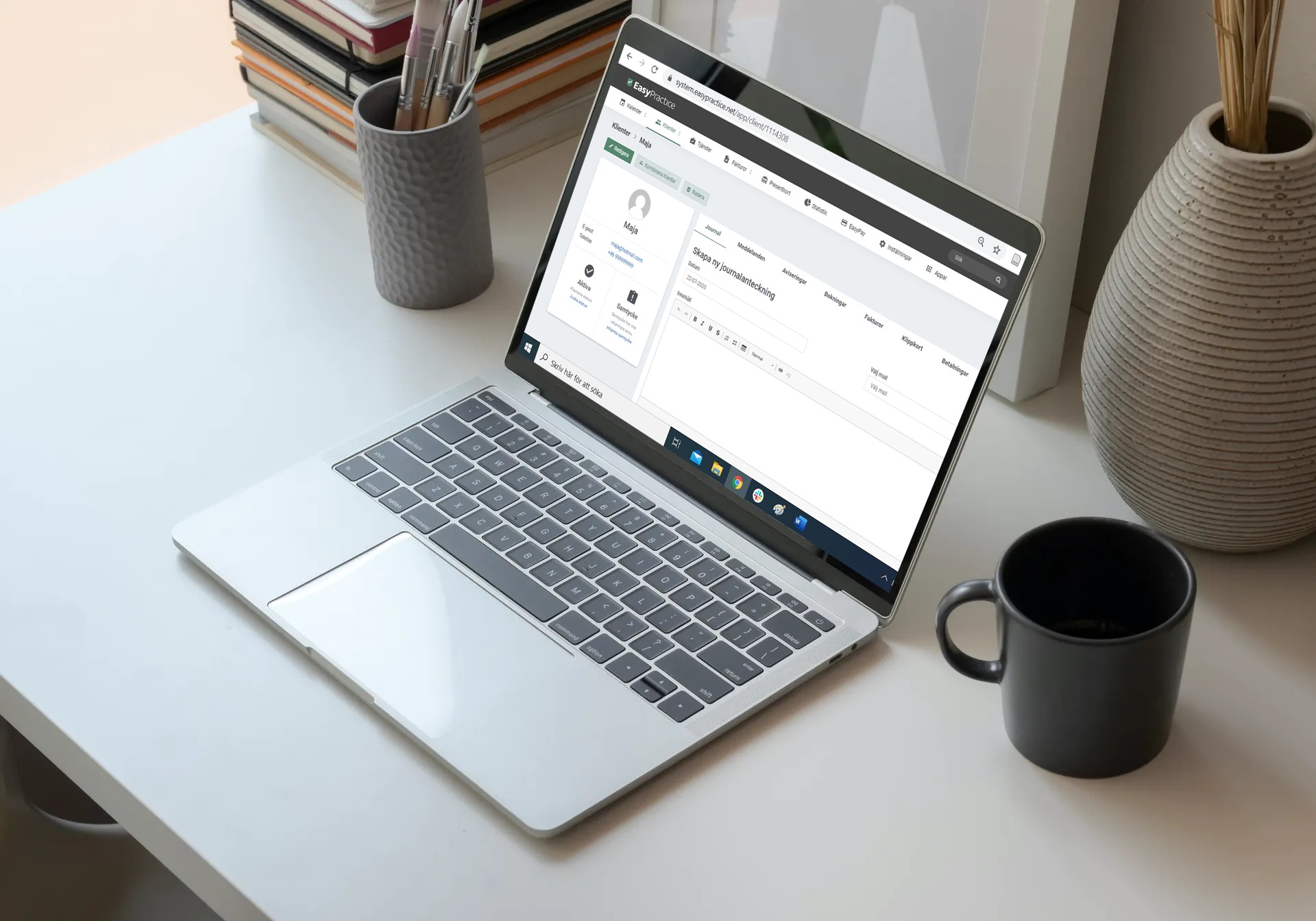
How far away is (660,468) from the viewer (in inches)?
34.8

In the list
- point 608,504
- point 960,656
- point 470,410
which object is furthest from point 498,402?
point 960,656

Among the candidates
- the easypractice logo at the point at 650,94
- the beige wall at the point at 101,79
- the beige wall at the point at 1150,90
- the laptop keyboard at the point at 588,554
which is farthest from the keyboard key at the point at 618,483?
the beige wall at the point at 101,79

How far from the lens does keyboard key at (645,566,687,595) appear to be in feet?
2.68

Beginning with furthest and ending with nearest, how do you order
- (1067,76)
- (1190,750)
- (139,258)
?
(139,258) → (1067,76) → (1190,750)

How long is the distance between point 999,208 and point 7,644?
565 mm

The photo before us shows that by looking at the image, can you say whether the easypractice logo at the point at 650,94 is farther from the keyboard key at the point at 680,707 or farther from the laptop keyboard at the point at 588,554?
the keyboard key at the point at 680,707

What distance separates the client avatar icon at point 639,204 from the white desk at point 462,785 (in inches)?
7.0

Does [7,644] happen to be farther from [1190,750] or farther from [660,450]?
[1190,750]

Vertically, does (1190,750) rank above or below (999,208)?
below

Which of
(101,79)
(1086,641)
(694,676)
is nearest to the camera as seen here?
(1086,641)

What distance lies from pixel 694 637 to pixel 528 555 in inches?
4.4

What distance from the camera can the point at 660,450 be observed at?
0.88m

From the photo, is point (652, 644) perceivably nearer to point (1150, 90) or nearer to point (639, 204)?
point (639, 204)

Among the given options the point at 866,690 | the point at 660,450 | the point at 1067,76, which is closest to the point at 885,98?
the point at 1067,76
